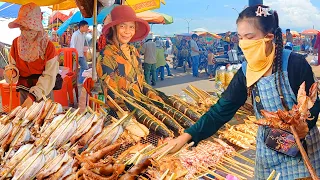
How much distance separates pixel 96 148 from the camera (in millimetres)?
1796

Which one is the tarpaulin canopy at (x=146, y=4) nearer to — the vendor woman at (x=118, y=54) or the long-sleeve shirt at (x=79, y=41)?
the vendor woman at (x=118, y=54)

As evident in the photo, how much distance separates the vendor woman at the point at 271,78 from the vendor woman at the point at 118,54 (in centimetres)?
142

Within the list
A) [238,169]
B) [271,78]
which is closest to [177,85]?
[238,169]

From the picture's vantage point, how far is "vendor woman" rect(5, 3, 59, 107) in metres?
3.47

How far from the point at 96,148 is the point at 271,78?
0.93 metres

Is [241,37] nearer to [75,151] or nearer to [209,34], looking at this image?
[75,151]

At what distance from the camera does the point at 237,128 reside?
3873 mm

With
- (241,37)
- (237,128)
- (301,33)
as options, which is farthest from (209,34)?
(241,37)

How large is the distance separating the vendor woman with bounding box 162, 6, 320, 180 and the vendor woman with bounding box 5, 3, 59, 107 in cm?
207

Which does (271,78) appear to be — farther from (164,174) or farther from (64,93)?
(64,93)

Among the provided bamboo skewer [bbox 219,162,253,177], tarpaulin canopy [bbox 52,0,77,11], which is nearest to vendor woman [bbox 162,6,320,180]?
bamboo skewer [bbox 219,162,253,177]

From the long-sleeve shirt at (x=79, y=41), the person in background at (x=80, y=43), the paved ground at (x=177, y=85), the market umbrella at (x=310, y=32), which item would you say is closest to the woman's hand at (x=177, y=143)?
the person in background at (x=80, y=43)

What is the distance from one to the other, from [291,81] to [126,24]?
193 cm

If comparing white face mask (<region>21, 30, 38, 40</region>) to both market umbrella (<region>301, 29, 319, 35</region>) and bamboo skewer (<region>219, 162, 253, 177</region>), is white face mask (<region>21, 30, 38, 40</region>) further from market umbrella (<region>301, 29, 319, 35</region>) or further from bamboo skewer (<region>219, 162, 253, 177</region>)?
market umbrella (<region>301, 29, 319, 35</region>)
